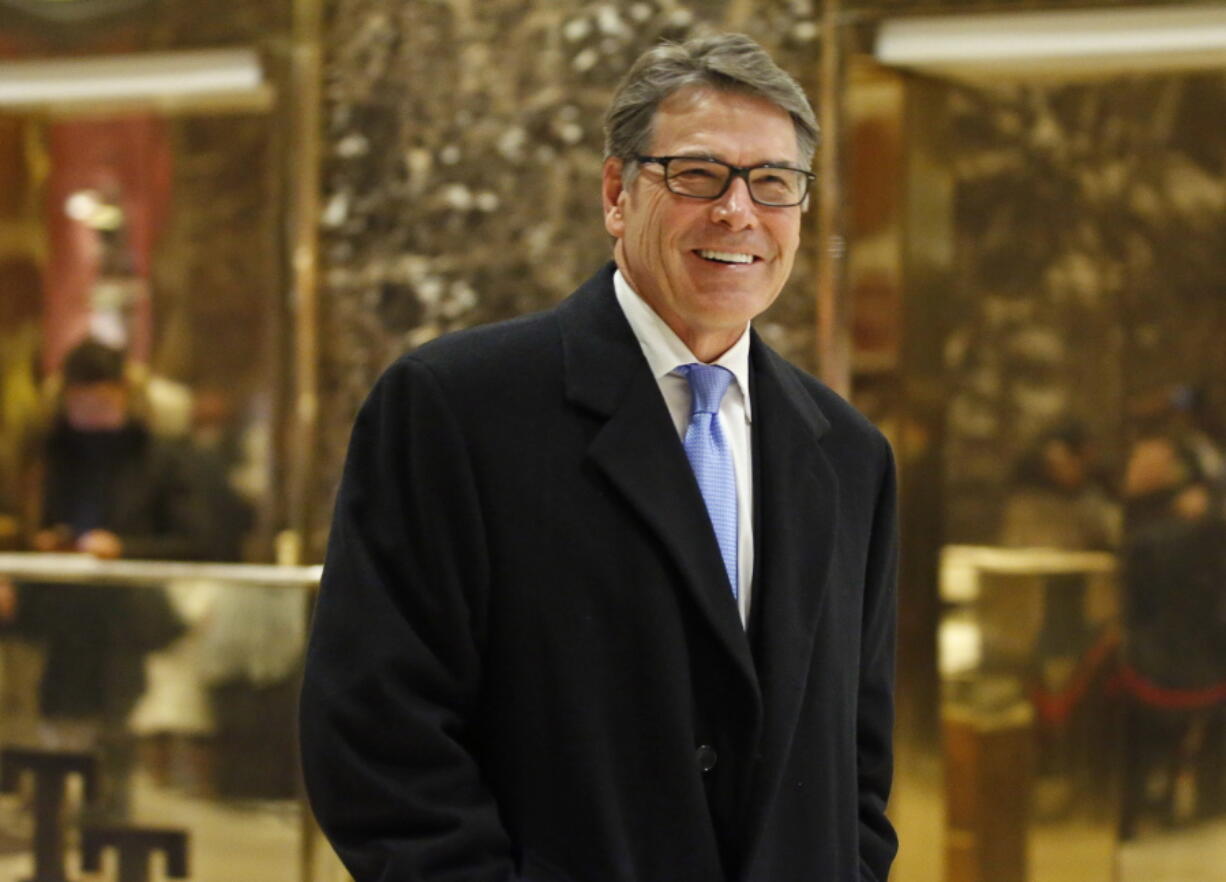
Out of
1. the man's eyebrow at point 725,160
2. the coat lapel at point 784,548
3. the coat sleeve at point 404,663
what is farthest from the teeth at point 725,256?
the coat sleeve at point 404,663

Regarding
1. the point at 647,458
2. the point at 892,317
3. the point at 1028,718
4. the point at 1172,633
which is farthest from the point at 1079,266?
the point at 647,458

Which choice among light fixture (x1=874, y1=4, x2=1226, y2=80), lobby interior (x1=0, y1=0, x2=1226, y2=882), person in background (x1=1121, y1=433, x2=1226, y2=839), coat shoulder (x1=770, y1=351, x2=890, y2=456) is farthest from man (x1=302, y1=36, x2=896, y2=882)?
person in background (x1=1121, y1=433, x2=1226, y2=839)

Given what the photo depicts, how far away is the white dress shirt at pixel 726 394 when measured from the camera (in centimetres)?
223

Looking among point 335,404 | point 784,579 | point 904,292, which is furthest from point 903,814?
point 784,579

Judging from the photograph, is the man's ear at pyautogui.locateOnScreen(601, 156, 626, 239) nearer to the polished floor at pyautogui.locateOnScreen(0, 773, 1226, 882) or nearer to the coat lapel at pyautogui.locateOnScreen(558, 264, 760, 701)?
the coat lapel at pyautogui.locateOnScreen(558, 264, 760, 701)

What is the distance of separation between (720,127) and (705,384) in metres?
0.37

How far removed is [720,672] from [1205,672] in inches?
110

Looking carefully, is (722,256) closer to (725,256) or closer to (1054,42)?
(725,256)

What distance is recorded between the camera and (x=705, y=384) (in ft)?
7.39

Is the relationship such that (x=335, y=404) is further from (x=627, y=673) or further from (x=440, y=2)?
(x=627, y=673)

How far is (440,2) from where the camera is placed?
15.0 ft

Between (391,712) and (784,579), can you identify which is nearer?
(391,712)

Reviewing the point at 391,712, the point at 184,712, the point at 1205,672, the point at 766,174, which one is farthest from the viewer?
the point at 184,712

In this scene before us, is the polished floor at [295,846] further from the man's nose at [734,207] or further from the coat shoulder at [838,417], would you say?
the man's nose at [734,207]
